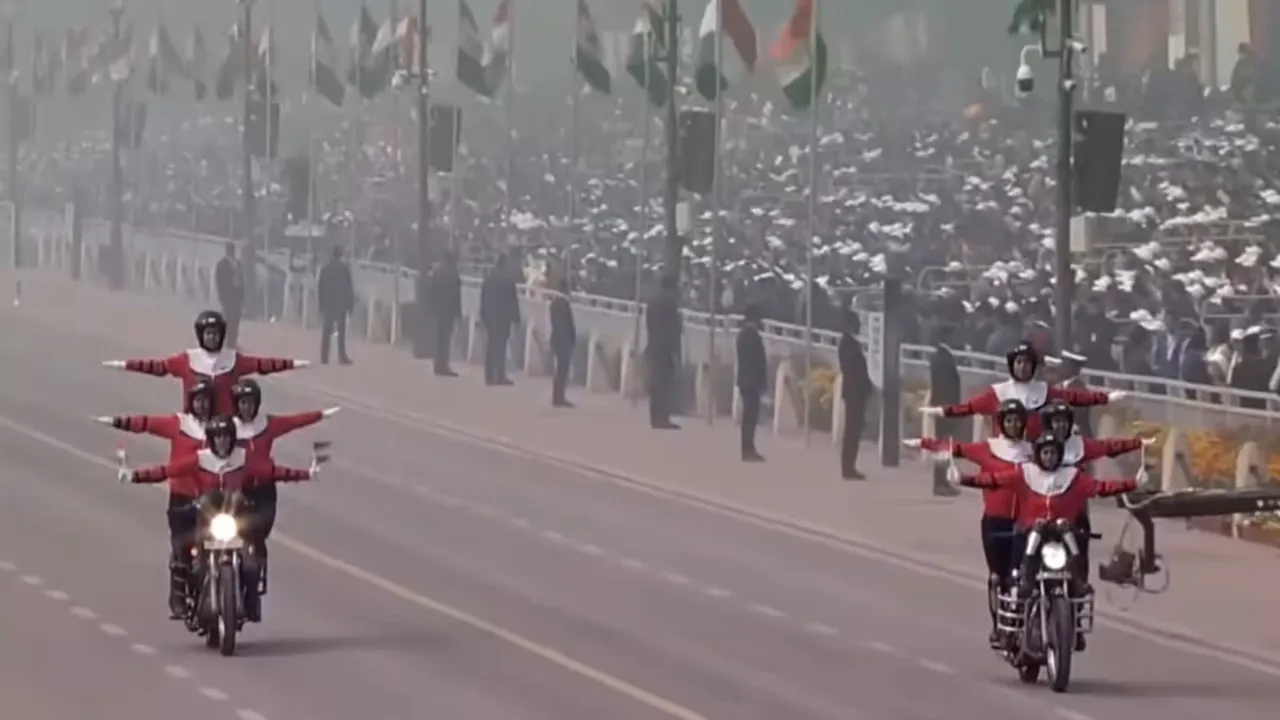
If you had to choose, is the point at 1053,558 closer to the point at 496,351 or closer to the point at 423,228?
the point at 496,351

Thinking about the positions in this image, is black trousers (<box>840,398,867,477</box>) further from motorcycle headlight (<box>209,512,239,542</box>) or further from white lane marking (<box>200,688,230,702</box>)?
white lane marking (<box>200,688,230,702</box>)

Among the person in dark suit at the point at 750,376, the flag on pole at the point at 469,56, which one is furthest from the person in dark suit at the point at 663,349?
the flag on pole at the point at 469,56

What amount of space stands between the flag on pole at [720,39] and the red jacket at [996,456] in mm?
23876

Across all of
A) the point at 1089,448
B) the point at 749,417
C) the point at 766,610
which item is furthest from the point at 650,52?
the point at 1089,448

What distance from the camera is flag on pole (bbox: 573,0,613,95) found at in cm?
4653

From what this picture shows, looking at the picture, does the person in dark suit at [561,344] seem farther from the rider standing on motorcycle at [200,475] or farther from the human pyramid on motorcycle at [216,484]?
the rider standing on motorcycle at [200,475]

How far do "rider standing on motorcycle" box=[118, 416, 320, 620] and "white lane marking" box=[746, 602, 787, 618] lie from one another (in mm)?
3739

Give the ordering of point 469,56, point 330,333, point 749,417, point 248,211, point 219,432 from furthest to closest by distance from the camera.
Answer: point 248,211 < point 469,56 < point 330,333 < point 749,417 < point 219,432

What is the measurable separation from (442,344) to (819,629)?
79.2ft

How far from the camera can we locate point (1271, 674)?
18.2 meters

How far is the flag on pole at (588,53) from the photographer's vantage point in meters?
46.5

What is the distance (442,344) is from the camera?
144ft

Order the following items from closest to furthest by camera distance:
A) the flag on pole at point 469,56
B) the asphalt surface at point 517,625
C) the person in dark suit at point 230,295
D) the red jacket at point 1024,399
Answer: the asphalt surface at point 517,625 → the red jacket at point 1024,399 → the person in dark suit at point 230,295 → the flag on pole at point 469,56

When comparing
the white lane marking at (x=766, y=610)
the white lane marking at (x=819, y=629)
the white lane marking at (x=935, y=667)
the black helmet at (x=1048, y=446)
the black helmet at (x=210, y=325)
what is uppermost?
the black helmet at (x=210, y=325)
